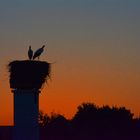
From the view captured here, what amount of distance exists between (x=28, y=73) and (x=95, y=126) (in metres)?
24.3

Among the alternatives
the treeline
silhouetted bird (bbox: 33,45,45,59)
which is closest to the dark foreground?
the treeline

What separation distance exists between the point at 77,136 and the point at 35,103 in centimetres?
2144

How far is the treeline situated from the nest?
1963 cm

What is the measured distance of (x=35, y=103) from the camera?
32188mm

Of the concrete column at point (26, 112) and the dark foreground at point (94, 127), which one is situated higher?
the dark foreground at point (94, 127)

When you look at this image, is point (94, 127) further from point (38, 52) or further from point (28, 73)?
point (28, 73)

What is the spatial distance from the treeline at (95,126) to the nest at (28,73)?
19.6 m

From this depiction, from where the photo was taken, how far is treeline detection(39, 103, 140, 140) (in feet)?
173

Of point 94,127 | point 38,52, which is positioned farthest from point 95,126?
Result: point 38,52

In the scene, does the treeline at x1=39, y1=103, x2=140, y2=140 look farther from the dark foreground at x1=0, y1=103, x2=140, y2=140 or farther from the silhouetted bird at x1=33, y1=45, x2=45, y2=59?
the silhouetted bird at x1=33, y1=45, x2=45, y2=59

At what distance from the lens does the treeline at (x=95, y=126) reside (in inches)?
2080

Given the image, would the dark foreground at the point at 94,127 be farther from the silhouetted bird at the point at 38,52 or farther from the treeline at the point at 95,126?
the silhouetted bird at the point at 38,52

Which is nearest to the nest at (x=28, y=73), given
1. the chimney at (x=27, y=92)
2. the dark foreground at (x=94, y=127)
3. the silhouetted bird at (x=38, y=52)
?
the chimney at (x=27, y=92)

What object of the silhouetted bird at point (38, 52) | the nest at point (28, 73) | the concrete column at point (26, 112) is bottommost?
the concrete column at point (26, 112)
